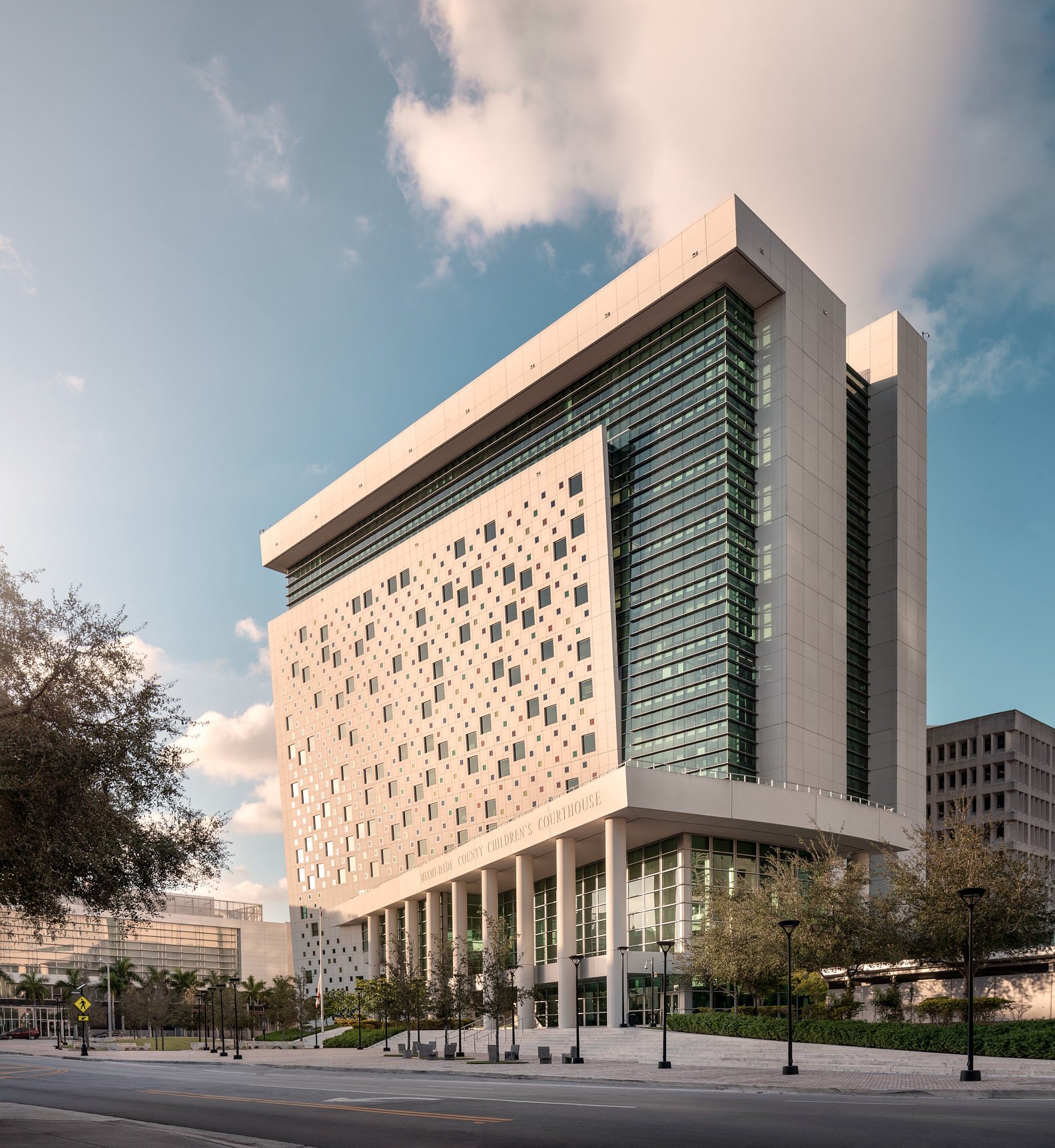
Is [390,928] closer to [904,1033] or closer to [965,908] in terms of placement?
[965,908]

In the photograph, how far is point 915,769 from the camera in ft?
260

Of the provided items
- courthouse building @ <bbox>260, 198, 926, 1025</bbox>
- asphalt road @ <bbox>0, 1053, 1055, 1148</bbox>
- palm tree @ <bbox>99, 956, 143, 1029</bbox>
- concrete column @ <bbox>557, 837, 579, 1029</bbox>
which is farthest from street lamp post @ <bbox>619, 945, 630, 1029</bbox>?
palm tree @ <bbox>99, 956, 143, 1029</bbox>

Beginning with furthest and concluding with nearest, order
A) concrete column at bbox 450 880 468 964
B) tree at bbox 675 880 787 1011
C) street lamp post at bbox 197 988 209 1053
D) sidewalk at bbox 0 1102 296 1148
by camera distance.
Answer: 1. street lamp post at bbox 197 988 209 1053
2. concrete column at bbox 450 880 468 964
3. tree at bbox 675 880 787 1011
4. sidewalk at bbox 0 1102 296 1148

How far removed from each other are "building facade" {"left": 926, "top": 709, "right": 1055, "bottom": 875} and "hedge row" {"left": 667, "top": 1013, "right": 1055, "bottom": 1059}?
76287mm

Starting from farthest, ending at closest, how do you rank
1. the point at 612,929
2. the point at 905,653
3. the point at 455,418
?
the point at 455,418 < the point at 905,653 < the point at 612,929

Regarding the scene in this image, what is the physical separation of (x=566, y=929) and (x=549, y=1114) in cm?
4371

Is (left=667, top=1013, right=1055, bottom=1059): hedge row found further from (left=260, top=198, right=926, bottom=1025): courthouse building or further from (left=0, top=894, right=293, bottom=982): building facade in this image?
(left=0, top=894, right=293, bottom=982): building facade

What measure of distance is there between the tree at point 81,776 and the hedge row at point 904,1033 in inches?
945

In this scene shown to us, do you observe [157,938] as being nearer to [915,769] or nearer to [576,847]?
[576,847]

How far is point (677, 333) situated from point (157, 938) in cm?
10936

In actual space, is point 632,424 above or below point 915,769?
above

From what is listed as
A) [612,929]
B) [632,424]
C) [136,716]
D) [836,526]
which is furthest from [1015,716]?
[136,716]

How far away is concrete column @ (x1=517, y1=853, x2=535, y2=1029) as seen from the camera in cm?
6406

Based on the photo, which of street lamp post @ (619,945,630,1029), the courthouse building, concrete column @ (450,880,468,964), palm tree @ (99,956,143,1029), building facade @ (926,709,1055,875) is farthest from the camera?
palm tree @ (99,956,143,1029)
